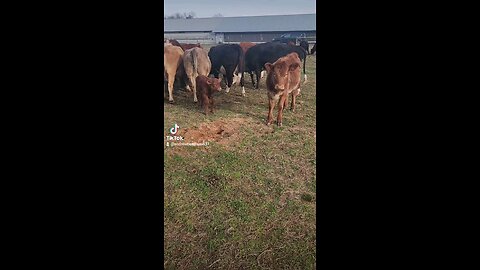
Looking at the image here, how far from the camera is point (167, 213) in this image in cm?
152

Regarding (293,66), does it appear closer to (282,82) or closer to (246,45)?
(282,82)

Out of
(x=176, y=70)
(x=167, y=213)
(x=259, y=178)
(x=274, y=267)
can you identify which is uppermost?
(x=176, y=70)

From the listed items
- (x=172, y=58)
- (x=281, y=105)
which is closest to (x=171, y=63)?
(x=172, y=58)

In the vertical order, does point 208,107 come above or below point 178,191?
above

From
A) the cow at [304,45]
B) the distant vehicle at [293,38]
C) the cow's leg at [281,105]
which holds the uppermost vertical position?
the distant vehicle at [293,38]

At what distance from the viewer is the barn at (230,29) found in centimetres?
149

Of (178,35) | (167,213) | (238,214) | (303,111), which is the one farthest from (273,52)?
(167,213)

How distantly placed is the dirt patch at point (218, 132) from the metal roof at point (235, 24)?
1.24ft

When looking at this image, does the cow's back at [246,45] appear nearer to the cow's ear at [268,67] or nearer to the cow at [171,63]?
the cow's ear at [268,67]

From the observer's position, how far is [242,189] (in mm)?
1514

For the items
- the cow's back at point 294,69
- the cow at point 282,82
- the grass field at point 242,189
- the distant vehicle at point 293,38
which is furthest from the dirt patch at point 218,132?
the distant vehicle at point 293,38

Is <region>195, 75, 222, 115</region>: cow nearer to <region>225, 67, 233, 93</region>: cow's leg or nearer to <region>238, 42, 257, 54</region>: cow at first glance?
<region>225, 67, 233, 93</region>: cow's leg
